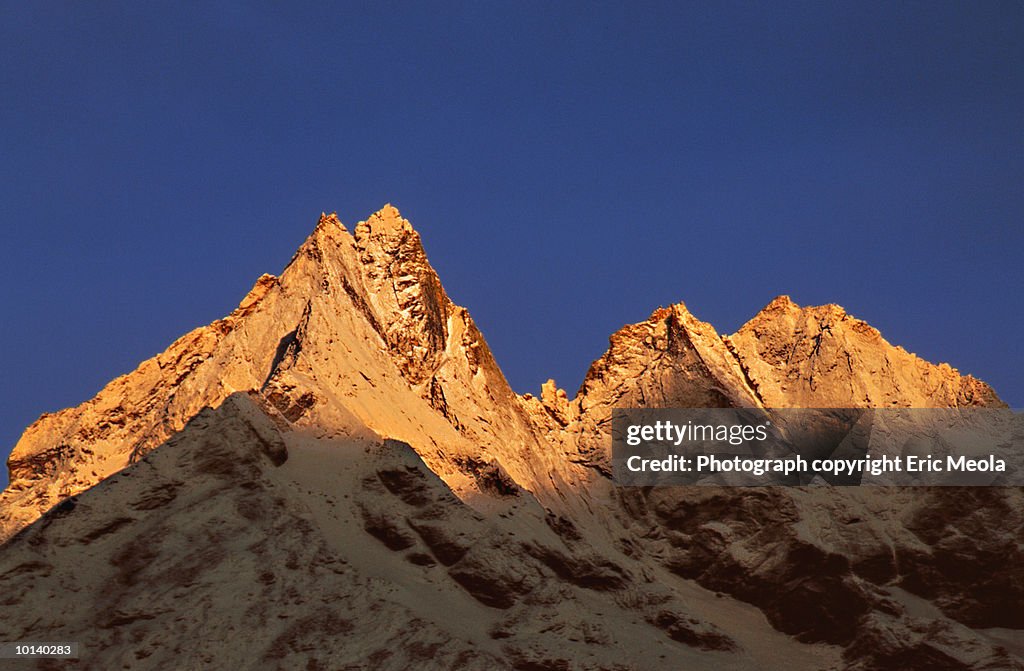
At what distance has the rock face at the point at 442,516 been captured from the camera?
114m

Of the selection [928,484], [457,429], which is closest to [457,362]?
[457,429]

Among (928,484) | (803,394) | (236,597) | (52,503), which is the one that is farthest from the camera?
(803,394)

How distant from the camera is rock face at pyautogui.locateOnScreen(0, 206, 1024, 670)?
11369cm

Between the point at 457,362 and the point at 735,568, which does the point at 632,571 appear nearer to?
the point at 735,568

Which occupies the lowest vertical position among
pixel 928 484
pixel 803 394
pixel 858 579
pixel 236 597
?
pixel 236 597

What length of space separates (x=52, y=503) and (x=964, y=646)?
205ft

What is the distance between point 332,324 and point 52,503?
2336cm

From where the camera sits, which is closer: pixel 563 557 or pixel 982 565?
pixel 563 557

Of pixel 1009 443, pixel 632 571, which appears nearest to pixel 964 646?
pixel 632 571

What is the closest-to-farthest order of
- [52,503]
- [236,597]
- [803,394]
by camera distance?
[236,597], [52,503], [803,394]

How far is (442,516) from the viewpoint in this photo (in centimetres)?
12706

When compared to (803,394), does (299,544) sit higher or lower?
lower

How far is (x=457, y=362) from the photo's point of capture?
156000mm

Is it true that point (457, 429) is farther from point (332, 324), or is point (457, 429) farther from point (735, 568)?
point (735, 568)
